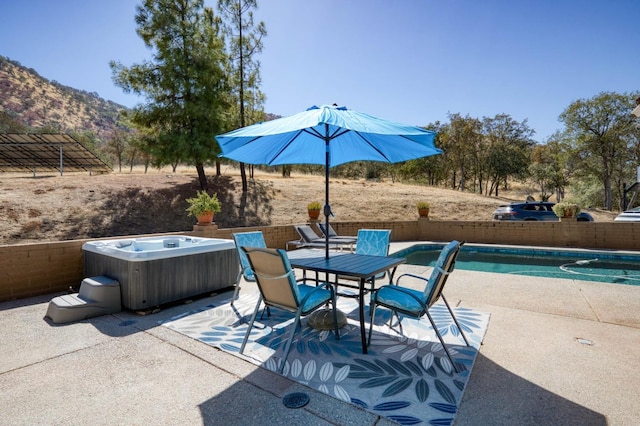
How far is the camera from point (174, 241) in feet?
16.2

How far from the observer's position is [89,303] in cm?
348

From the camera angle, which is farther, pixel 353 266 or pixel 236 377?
pixel 353 266

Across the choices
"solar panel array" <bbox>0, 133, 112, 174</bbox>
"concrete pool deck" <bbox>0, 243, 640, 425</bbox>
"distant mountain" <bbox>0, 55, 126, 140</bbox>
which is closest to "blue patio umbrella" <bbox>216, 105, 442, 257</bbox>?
"concrete pool deck" <bbox>0, 243, 640, 425</bbox>

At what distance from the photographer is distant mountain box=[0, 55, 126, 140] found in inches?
1612

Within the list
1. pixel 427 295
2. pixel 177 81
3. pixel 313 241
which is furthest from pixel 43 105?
pixel 427 295

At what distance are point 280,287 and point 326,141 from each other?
5.65ft

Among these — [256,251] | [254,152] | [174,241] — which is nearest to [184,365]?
[256,251]

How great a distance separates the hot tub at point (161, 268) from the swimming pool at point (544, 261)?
15.3 feet

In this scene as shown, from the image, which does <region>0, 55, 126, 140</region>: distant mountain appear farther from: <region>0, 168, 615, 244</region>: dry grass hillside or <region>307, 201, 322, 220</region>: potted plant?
<region>307, 201, 322, 220</region>: potted plant

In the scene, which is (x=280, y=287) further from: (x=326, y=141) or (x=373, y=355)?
(x=326, y=141)

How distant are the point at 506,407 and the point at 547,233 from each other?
8812 mm

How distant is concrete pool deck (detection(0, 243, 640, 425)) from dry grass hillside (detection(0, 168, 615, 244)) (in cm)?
606

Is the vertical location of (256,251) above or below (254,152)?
below

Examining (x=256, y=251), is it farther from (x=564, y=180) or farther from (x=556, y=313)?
(x=564, y=180)
